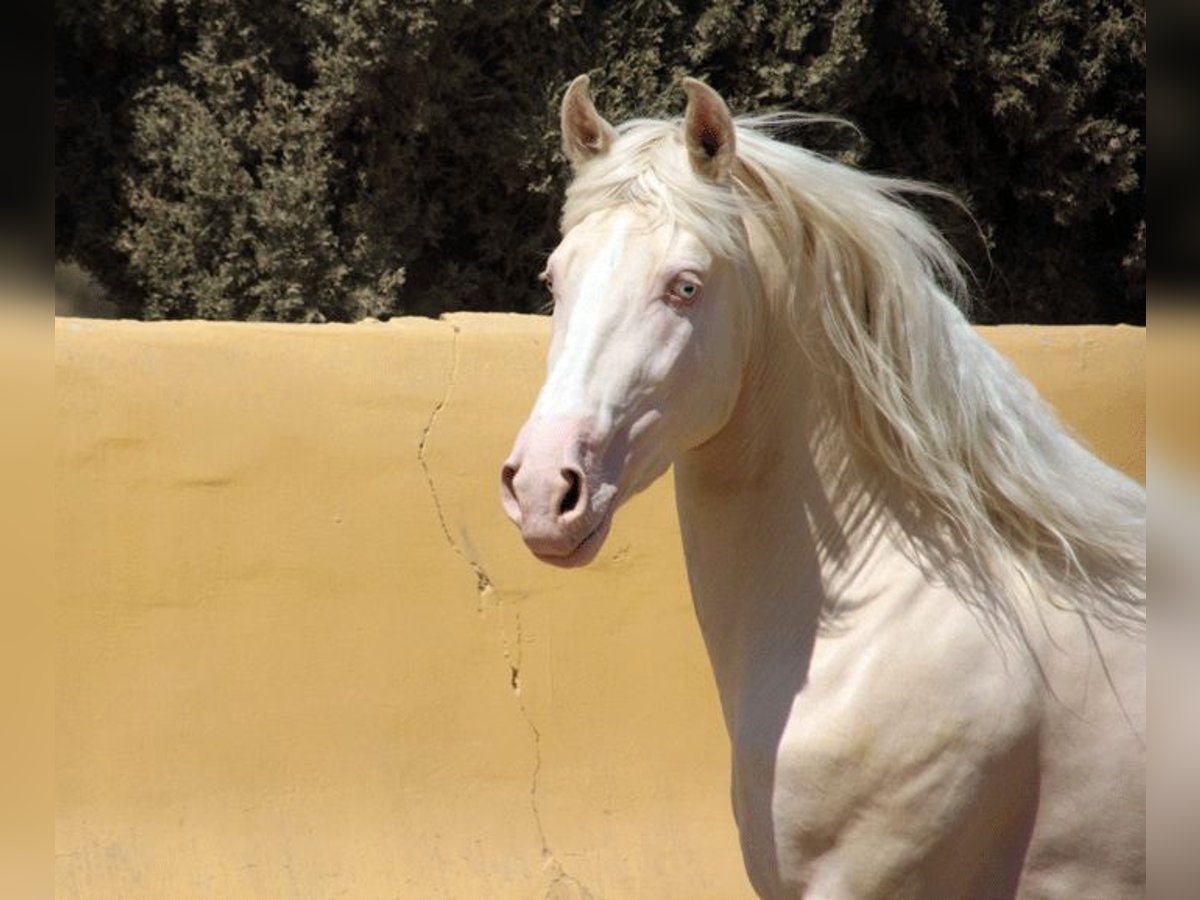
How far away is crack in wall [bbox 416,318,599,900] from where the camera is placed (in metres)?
4.55

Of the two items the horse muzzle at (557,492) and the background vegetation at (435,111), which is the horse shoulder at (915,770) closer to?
the horse muzzle at (557,492)

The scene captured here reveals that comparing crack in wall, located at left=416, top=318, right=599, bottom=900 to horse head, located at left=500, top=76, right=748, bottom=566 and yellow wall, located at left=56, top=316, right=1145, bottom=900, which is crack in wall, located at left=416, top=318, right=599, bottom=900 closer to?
yellow wall, located at left=56, top=316, right=1145, bottom=900

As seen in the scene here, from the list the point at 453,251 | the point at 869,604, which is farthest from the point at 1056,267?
the point at 869,604

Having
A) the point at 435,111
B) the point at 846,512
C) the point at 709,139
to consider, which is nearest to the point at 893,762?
the point at 846,512

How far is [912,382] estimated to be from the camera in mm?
2797

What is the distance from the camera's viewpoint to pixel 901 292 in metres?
2.83

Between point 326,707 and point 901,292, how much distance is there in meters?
2.25

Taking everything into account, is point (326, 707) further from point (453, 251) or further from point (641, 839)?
point (453, 251)

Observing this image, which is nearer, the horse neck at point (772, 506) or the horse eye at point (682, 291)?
the horse eye at point (682, 291)

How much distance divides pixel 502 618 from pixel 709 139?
209 centimetres

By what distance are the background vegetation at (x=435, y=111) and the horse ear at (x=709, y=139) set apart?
4.61 meters

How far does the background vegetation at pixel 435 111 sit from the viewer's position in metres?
7.44

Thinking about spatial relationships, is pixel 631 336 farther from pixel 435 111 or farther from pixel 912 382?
pixel 435 111

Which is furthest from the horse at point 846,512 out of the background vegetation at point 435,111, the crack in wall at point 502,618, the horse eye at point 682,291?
the background vegetation at point 435,111
